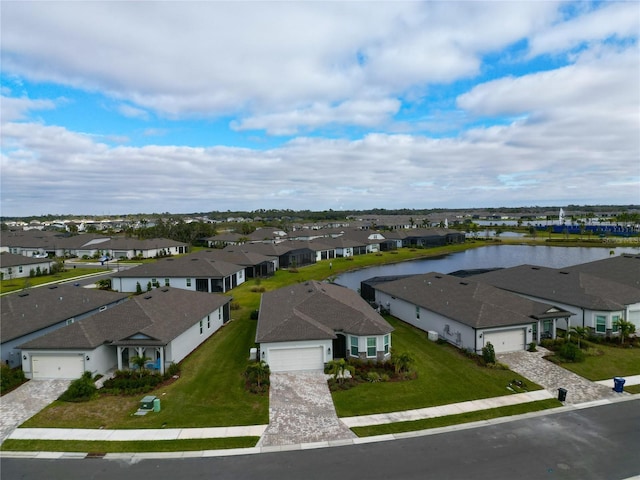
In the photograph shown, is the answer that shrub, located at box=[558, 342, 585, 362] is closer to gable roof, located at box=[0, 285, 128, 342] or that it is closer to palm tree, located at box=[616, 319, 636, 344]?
palm tree, located at box=[616, 319, 636, 344]

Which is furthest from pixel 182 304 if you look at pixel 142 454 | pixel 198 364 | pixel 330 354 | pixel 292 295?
A: pixel 142 454

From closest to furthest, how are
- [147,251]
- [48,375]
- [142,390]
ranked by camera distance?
[142,390], [48,375], [147,251]

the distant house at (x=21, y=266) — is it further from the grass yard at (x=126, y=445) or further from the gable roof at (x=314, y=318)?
the grass yard at (x=126, y=445)

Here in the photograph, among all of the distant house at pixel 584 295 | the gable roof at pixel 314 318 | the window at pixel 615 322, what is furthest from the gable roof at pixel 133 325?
the window at pixel 615 322

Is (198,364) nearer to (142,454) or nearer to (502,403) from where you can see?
(142,454)

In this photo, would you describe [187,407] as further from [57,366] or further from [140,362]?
[57,366]

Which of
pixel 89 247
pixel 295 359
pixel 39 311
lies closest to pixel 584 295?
pixel 295 359

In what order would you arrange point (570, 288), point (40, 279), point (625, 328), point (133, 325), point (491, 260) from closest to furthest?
1. point (133, 325)
2. point (625, 328)
3. point (570, 288)
4. point (40, 279)
5. point (491, 260)
